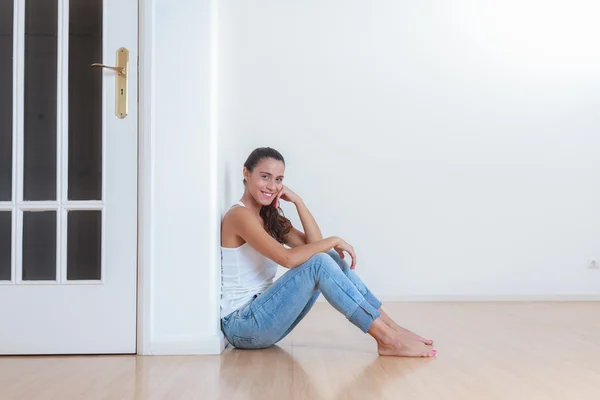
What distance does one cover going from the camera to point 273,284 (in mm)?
2828

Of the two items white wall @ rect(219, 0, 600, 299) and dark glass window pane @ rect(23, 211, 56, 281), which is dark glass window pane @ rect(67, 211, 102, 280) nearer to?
dark glass window pane @ rect(23, 211, 56, 281)

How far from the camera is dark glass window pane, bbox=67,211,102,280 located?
2746 millimetres

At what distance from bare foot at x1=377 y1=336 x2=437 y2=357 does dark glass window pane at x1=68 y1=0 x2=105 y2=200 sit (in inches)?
50.6

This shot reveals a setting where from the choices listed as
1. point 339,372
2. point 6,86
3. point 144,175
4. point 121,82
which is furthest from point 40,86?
point 339,372

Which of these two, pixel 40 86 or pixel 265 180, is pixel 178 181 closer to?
pixel 265 180

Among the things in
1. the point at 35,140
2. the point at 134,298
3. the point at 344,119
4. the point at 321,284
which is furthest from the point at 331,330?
the point at 344,119

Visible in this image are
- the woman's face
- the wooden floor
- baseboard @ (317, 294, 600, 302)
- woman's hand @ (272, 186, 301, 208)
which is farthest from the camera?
baseboard @ (317, 294, 600, 302)

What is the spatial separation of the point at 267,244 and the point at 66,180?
828 mm

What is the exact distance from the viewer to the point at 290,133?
530 cm

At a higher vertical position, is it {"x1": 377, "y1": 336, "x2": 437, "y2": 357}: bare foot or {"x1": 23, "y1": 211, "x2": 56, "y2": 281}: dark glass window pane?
{"x1": 23, "y1": 211, "x2": 56, "y2": 281}: dark glass window pane

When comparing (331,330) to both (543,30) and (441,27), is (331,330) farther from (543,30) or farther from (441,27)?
(543,30)

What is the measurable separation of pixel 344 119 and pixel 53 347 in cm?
314

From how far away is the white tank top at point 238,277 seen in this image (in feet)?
9.55

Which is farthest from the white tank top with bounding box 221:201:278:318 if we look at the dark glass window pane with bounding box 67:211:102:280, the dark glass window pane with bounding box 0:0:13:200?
the dark glass window pane with bounding box 0:0:13:200
